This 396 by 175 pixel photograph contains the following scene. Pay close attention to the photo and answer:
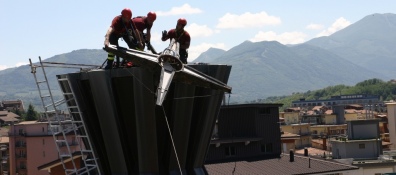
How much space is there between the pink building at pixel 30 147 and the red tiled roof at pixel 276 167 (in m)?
52.9

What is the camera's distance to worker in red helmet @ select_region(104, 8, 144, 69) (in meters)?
23.2

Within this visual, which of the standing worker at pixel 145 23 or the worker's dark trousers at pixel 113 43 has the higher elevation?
the standing worker at pixel 145 23

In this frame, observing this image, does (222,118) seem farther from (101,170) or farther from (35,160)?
(35,160)

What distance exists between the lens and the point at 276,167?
58844mm

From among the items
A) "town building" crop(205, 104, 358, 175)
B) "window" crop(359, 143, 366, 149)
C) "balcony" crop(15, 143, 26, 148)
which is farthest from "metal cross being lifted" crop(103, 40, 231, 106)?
"balcony" crop(15, 143, 26, 148)

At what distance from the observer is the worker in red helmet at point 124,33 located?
2320cm

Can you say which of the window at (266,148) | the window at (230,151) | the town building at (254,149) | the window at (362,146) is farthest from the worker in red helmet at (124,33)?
the window at (362,146)

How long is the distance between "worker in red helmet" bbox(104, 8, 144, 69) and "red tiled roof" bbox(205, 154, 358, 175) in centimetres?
3268

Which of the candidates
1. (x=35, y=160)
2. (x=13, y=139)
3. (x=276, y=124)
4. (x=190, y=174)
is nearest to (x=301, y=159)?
(x=276, y=124)

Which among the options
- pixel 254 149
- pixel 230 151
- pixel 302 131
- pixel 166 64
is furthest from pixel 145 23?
pixel 302 131

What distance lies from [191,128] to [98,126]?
2.92m

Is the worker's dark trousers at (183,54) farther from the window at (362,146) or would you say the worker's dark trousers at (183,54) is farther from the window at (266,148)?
the window at (362,146)


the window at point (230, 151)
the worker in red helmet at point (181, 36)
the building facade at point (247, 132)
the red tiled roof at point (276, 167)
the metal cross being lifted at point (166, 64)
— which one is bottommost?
the red tiled roof at point (276, 167)

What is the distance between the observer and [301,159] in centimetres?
6159
